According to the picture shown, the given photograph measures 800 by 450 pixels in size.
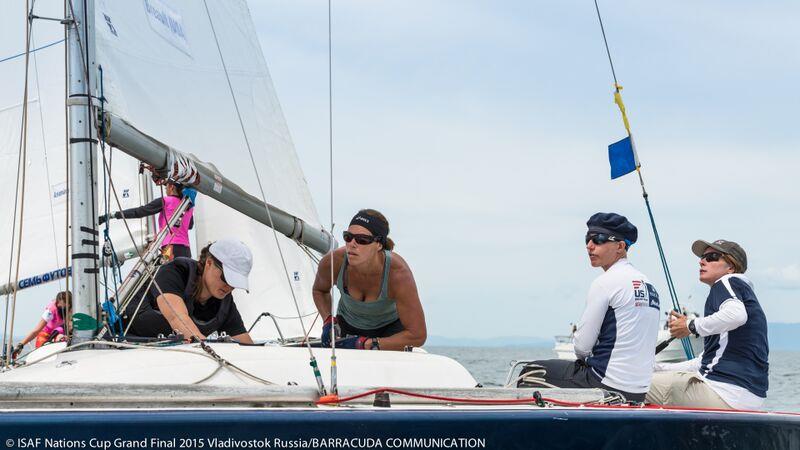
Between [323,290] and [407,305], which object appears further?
[323,290]

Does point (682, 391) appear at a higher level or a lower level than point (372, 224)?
lower

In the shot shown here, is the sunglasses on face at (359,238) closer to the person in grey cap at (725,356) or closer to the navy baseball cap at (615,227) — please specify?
the navy baseball cap at (615,227)

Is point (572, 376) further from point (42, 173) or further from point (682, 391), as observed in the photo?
point (42, 173)

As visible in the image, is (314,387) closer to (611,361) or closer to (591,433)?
(591,433)

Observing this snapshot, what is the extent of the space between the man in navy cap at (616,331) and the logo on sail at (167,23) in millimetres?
3081

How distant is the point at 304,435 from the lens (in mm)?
3020

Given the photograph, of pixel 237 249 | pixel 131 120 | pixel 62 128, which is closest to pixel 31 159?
pixel 62 128

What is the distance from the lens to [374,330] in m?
5.02

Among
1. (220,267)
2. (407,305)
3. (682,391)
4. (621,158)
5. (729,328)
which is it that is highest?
(621,158)

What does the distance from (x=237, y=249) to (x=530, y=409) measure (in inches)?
70.2

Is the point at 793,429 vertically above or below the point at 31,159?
below

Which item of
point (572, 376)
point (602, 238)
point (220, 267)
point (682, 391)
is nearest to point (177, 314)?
point (220, 267)

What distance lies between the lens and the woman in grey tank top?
4.61 meters

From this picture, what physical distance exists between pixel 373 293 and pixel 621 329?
4.39 feet
